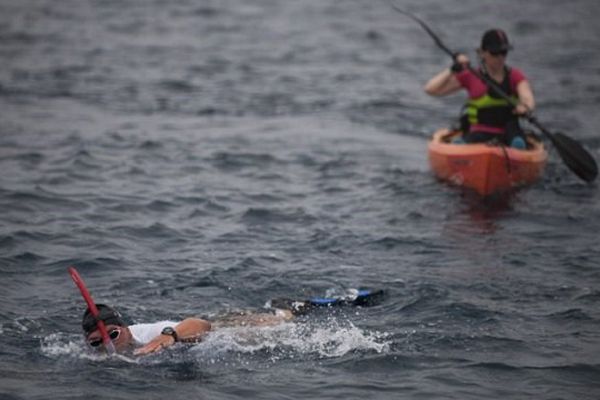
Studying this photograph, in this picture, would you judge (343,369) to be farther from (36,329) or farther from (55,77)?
(55,77)

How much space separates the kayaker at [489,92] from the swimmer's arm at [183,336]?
5714 mm

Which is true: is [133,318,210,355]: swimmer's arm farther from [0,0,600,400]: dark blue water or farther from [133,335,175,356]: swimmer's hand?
[0,0,600,400]: dark blue water

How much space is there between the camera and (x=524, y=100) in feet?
43.1

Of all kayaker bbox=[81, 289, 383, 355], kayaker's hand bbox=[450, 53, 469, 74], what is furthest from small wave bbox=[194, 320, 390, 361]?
kayaker's hand bbox=[450, 53, 469, 74]

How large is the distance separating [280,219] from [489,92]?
3.00m

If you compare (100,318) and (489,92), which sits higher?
(489,92)

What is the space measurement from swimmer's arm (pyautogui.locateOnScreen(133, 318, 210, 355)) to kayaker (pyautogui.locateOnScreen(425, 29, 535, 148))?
5714 mm

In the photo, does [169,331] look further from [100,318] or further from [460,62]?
[460,62]

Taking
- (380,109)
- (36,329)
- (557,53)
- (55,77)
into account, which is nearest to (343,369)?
(36,329)

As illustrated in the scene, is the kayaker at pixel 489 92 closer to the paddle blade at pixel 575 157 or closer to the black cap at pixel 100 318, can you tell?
the paddle blade at pixel 575 157

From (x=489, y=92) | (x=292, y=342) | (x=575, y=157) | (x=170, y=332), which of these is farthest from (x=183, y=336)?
(x=575, y=157)

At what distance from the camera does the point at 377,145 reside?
1612cm

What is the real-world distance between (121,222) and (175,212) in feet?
2.41

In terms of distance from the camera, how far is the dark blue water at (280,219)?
8578 millimetres
